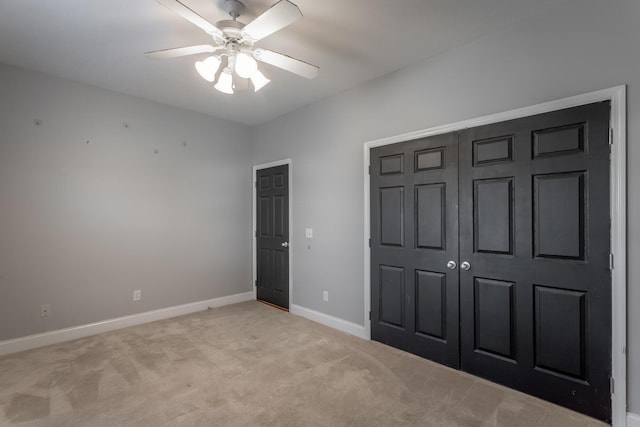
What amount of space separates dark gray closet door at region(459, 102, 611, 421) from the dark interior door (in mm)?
2452

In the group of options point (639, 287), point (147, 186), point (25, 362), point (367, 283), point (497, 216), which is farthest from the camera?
point (147, 186)

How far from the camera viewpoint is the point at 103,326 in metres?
3.53

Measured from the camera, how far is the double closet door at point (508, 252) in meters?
2.01

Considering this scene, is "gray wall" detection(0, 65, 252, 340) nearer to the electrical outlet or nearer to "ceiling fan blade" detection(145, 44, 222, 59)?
the electrical outlet

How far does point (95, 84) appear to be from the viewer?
3453 mm

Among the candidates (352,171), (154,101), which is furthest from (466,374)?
(154,101)

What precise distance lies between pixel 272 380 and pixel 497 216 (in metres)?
2.20

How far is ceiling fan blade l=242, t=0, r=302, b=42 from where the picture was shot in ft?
5.44

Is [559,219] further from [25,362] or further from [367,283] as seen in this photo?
[25,362]

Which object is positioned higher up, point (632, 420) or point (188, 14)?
point (188, 14)

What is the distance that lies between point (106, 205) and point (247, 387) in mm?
2654

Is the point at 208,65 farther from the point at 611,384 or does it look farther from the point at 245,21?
the point at 611,384

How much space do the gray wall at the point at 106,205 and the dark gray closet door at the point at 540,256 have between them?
3.39 meters

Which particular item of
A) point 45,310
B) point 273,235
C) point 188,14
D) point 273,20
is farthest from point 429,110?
point 45,310
